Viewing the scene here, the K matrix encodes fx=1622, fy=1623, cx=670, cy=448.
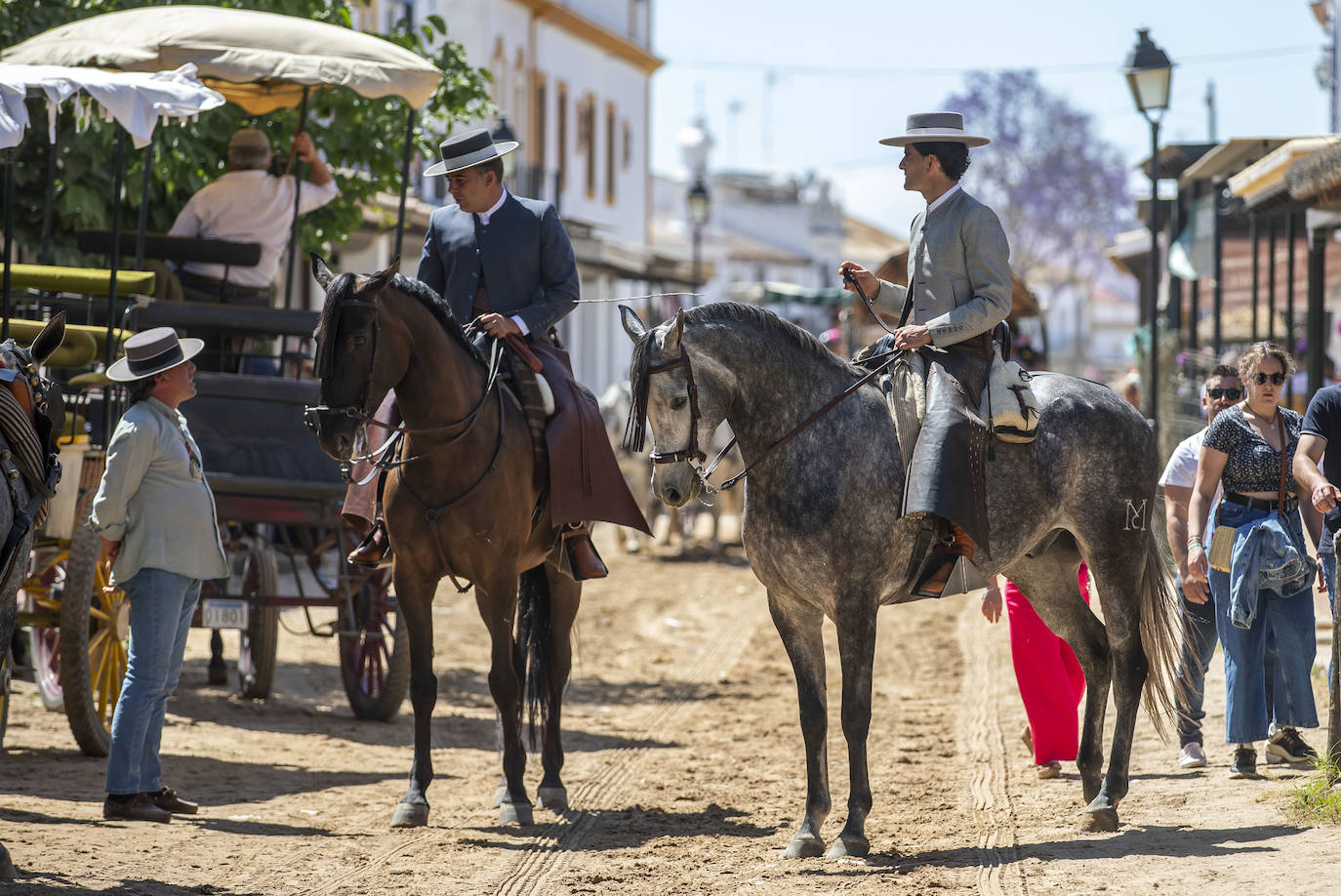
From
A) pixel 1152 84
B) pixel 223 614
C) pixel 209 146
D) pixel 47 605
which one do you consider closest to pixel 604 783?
pixel 223 614

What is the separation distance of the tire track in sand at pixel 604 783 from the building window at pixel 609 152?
26.2 meters

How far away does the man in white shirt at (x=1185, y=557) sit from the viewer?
781 centimetres

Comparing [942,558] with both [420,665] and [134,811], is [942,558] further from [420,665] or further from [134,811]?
[134,811]

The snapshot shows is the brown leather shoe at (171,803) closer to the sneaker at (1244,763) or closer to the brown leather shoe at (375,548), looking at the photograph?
the brown leather shoe at (375,548)

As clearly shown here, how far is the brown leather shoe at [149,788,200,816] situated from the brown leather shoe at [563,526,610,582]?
2.05m

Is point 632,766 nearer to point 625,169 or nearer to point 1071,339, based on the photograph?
point 625,169

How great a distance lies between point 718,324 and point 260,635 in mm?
5066

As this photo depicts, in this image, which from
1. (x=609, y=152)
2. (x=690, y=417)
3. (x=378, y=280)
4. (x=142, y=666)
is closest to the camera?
(x=690, y=417)

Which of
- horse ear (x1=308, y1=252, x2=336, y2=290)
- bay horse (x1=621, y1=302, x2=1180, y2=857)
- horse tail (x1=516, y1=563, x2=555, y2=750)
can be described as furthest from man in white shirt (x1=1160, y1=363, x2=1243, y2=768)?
horse ear (x1=308, y1=252, x2=336, y2=290)

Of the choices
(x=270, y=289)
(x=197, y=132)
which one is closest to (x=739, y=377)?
(x=270, y=289)

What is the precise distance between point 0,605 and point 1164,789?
199 inches

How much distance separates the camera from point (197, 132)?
11266mm

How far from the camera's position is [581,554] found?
7836 millimetres

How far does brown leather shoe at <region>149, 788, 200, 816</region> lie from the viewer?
7.09 meters
